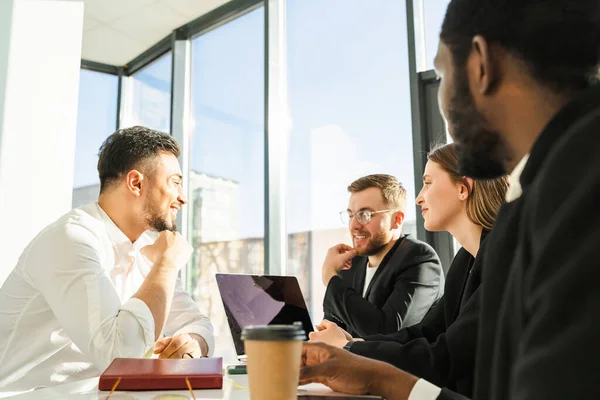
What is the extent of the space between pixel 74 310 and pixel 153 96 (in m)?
3.62

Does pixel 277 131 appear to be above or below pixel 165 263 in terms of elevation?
above

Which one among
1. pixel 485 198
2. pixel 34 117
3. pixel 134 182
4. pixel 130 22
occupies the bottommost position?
pixel 485 198

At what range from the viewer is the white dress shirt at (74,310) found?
143cm

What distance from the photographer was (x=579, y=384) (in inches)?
15.5

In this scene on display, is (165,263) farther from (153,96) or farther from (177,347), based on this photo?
(153,96)

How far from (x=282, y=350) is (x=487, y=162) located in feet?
1.38

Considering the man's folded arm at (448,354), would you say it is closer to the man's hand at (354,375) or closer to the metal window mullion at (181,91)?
the man's hand at (354,375)

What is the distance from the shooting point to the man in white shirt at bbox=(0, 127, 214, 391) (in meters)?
1.46

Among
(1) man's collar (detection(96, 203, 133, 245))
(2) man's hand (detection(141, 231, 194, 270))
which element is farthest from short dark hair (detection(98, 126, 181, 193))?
(2) man's hand (detection(141, 231, 194, 270))

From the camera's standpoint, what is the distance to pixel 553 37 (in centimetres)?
68

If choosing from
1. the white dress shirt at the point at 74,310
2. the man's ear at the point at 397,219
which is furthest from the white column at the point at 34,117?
the man's ear at the point at 397,219

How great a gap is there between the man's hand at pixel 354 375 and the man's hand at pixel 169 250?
3.00 ft

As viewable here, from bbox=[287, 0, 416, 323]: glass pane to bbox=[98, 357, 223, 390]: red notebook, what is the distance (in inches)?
75.5

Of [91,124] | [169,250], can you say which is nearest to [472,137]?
[169,250]
